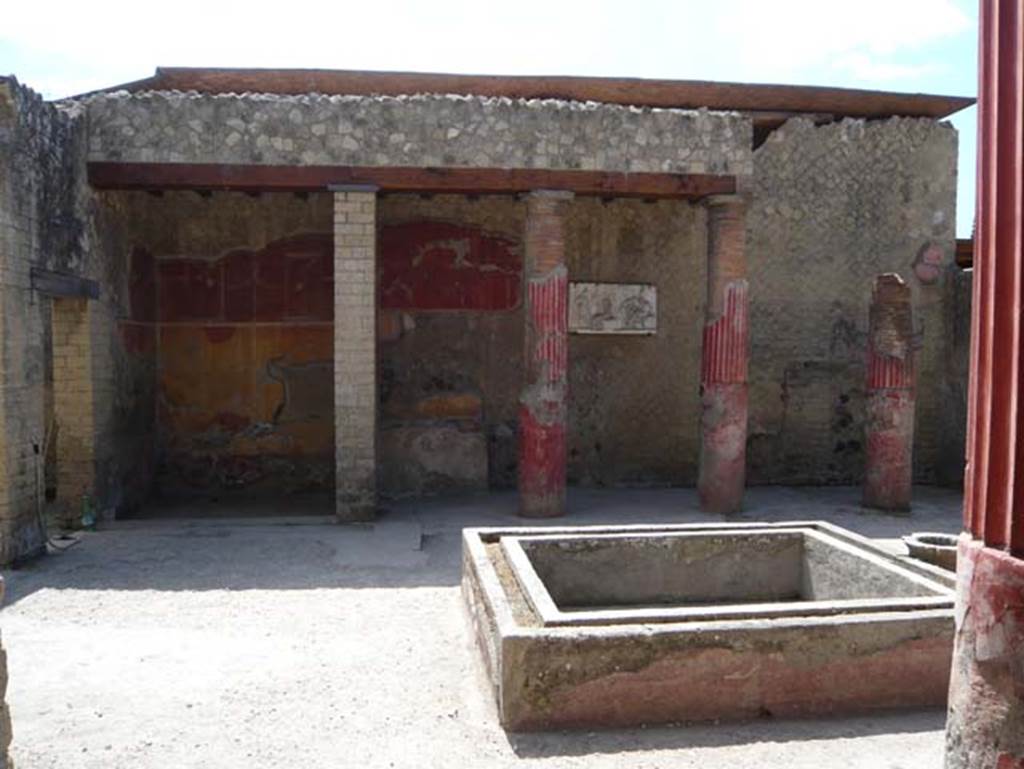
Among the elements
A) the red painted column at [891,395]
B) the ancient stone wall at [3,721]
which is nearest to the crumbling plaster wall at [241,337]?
the red painted column at [891,395]

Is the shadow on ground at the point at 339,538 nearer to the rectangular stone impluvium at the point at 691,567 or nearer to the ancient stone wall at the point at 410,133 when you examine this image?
the rectangular stone impluvium at the point at 691,567

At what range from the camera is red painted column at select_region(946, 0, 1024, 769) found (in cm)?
155

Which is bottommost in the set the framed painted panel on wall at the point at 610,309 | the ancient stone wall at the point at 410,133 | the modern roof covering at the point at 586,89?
the framed painted panel on wall at the point at 610,309

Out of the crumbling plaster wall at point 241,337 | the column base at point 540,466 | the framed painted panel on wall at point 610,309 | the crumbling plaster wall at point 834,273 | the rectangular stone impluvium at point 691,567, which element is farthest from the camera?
the crumbling plaster wall at point 834,273

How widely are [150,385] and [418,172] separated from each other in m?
3.72

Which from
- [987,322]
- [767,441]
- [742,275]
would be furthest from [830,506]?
[987,322]

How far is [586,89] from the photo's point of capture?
34.0ft

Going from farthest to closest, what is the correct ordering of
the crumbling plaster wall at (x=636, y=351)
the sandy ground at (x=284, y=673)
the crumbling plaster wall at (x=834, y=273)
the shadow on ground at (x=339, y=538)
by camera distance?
the crumbling plaster wall at (x=834, y=273), the crumbling plaster wall at (x=636, y=351), the shadow on ground at (x=339, y=538), the sandy ground at (x=284, y=673)

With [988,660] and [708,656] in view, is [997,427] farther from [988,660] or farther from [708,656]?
[708,656]

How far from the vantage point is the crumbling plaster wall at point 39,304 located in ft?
20.8

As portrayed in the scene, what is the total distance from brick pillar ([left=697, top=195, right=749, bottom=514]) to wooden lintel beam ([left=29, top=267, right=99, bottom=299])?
17.8 feet

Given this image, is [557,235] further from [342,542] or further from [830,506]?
[830,506]

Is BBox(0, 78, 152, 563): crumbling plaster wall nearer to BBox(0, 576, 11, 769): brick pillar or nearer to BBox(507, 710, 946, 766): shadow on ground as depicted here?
BBox(0, 576, 11, 769): brick pillar

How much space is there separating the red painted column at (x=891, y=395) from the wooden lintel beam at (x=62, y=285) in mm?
7160
